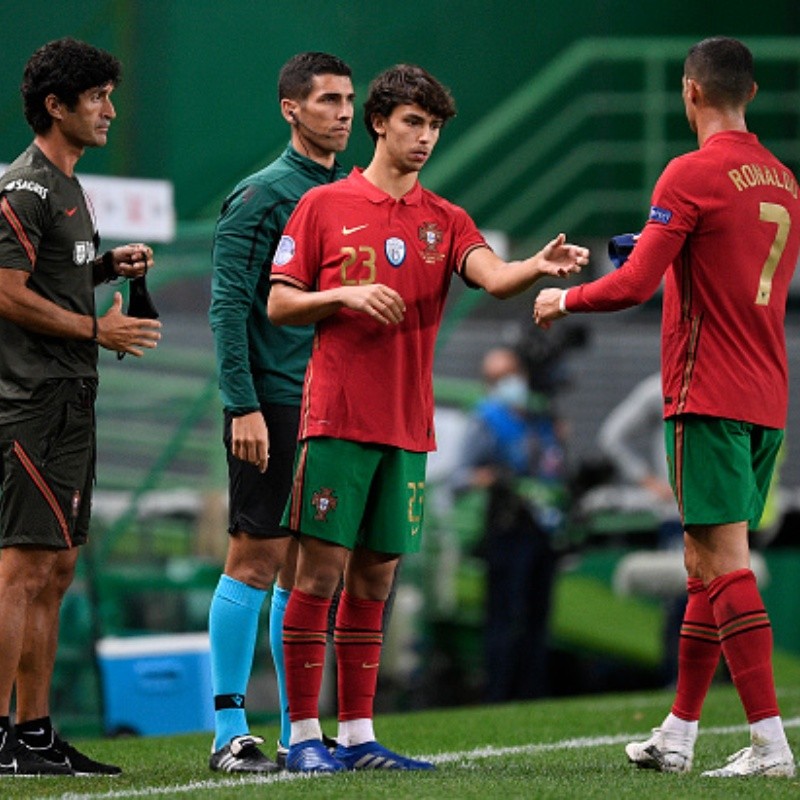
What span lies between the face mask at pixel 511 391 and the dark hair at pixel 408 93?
636 cm

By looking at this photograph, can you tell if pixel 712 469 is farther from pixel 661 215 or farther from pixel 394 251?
pixel 394 251

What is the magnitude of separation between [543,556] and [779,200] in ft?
21.1

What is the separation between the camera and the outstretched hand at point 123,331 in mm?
5070

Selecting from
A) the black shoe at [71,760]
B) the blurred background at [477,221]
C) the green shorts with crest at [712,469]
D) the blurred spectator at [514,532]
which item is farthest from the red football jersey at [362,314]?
the blurred spectator at [514,532]

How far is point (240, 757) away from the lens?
5.08 metres

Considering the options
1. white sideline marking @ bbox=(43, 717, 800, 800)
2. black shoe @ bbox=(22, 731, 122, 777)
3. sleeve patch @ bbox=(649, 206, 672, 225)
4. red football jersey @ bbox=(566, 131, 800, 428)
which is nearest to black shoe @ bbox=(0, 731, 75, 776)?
black shoe @ bbox=(22, 731, 122, 777)

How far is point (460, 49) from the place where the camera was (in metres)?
11.4

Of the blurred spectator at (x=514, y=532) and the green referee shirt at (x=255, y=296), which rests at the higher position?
the green referee shirt at (x=255, y=296)

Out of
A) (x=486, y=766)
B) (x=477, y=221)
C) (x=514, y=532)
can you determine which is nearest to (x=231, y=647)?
(x=486, y=766)

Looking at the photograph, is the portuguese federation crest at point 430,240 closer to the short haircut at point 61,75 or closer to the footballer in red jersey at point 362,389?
the footballer in red jersey at point 362,389

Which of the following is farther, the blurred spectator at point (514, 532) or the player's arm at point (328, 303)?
the blurred spectator at point (514, 532)

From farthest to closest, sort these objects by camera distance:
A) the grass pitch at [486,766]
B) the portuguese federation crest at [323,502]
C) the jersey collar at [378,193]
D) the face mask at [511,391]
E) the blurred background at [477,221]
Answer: the face mask at [511,391]
the blurred background at [477,221]
the jersey collar at [378,193]
the portuguese federation crest at [323,502]
the grass pitch at [486,766]

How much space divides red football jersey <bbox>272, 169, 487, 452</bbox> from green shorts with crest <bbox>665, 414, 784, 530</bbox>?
2.12 ft

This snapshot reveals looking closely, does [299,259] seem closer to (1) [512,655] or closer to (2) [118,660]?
(2) [118,660]
